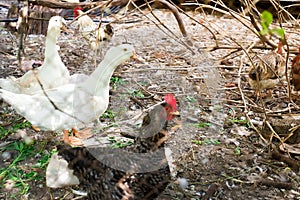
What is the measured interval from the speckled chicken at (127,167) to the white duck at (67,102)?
194 millimetres

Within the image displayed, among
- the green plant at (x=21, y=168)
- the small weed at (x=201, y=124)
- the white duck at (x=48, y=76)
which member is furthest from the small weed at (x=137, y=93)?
the green plant at (x=21, y=168)

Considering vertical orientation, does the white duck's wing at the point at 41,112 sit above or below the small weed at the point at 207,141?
above

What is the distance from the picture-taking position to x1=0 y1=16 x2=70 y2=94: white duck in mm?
1997

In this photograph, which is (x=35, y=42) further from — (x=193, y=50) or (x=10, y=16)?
(x=193, y=50)

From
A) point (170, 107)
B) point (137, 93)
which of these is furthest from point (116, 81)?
point (170, 107)

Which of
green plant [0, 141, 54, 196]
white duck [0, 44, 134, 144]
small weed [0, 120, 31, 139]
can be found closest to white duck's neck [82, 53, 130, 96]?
white duck [0, 44, 134, 144]

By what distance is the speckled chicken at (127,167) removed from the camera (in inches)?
59.1

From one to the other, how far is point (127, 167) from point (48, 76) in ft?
2.31

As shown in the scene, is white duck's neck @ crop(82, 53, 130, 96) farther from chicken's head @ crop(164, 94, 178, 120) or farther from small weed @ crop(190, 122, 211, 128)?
small weed @ crop(190, 122, 211, 128)

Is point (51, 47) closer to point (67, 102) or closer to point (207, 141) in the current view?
point (67, 102)

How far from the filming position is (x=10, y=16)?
3.78 meters

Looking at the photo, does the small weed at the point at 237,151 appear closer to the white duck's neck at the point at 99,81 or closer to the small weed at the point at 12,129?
the white duck's neck at the point at 99,81

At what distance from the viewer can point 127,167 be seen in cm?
154

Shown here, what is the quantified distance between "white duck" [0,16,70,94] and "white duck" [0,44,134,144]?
4.1 inches
